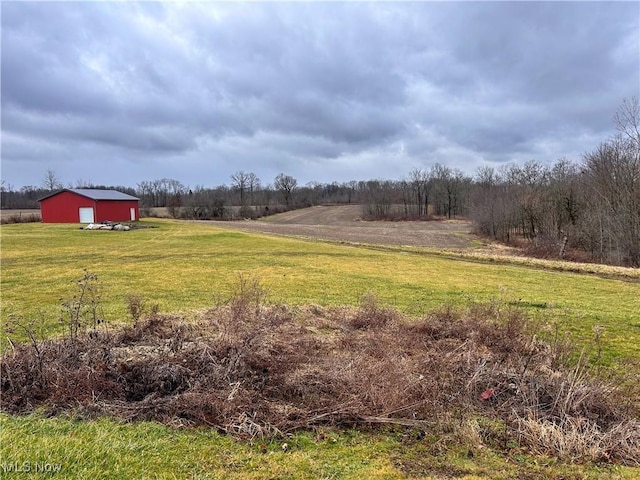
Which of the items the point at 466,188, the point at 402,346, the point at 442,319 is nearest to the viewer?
the point at 402,346

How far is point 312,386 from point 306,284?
9.13 m

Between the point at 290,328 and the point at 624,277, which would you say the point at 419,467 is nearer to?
the point at 290,328

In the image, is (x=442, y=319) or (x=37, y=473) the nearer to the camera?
(x=37, y=473)

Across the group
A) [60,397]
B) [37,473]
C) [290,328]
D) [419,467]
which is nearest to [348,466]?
[419,467]

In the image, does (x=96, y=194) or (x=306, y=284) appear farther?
(x=96, y=194)

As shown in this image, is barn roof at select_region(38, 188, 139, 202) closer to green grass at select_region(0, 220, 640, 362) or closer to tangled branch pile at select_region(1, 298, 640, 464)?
green grass at select_region(0, 220, 640, 362)

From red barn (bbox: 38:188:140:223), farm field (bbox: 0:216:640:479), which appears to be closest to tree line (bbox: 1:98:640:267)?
farm field (bbox: 0:216:640:479)

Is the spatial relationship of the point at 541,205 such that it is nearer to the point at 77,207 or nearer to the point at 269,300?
the point at 269,300

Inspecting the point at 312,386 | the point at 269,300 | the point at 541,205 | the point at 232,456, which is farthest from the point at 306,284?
the point at 541,205

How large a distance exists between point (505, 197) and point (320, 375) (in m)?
50.5

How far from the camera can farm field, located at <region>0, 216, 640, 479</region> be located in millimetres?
3438

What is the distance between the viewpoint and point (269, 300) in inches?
438

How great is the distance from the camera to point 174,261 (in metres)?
19.9

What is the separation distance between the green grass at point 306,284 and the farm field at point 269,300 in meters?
0.06
